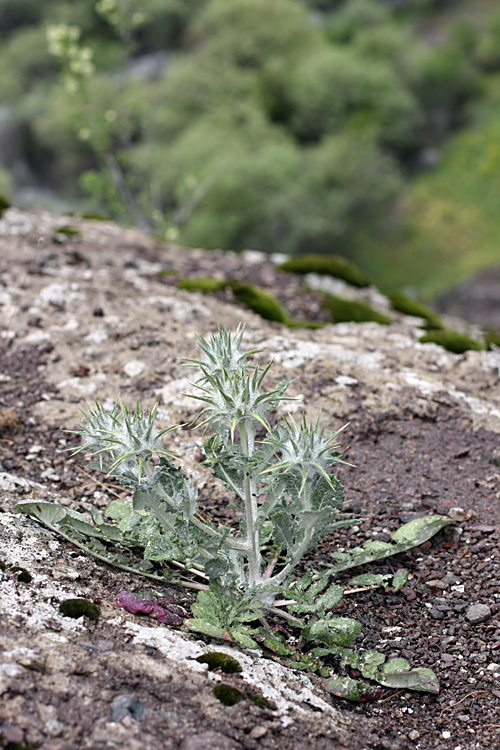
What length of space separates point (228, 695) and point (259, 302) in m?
5.16

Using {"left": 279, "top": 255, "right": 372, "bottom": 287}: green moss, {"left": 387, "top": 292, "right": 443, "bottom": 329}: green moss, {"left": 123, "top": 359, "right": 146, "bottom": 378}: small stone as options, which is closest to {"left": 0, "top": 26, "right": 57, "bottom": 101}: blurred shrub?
{"left": 279, "top": 255, "right": 372, "bottom": 287}: green moss

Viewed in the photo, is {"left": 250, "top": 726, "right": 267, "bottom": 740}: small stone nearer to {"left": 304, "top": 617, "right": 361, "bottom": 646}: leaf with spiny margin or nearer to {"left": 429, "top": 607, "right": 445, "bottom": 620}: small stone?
{"left": 304, "top": 617, "right": 361, "bottom": 646}: leaf with spiny margin

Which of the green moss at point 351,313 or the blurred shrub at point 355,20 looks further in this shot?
the blurred shrub at point 355,20

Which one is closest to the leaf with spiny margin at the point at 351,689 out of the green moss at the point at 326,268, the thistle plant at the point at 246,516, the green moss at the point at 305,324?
the thistle plant at the point at 246,516

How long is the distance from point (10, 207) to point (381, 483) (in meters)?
6.90

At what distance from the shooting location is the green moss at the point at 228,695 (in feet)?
9.04

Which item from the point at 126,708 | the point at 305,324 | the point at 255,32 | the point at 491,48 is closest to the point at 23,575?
the point at 126,708

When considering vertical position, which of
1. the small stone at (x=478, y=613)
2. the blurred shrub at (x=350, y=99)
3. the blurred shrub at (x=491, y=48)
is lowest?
the small stone at (x=478, y=613)

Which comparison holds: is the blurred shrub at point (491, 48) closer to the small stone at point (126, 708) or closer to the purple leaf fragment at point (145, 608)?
the purple leaf fragment at point (145, 608)

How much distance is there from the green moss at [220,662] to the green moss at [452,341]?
4.60 meters

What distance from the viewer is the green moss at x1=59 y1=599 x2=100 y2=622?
3.04 metres

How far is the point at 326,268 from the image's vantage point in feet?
29.9

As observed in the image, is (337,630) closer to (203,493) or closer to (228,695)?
(228,695)

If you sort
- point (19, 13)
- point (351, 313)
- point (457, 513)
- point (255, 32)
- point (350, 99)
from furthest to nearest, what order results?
point (19, 13)
point (255, 32)
point (350, 99)
point (351, 313)
point (457, 513)
